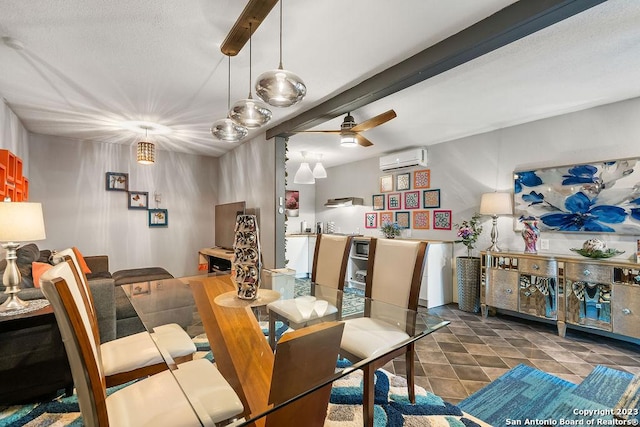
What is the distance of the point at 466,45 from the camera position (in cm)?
198

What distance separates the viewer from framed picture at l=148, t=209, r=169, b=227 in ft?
18.2

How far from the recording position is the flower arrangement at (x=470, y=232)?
3.98 m

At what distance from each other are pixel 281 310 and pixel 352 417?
746 millimetres

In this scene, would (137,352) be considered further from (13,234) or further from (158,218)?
(158,218)

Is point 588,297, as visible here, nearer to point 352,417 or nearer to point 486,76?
point 486,76

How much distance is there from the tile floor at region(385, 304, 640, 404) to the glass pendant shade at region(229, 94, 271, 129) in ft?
7.00

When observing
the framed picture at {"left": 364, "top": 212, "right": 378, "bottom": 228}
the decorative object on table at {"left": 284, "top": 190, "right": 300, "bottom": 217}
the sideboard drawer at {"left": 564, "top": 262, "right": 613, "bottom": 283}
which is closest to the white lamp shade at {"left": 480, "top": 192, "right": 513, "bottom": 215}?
the sideboard drawer at {"left": 564, "top": 262, "right": 613, "bottom": 283}

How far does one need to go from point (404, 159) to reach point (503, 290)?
237cm

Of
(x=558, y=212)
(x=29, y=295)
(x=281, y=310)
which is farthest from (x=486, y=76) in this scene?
(x=29, y=295)

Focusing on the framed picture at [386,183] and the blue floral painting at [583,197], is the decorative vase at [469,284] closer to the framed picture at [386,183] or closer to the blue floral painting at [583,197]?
the blue floral painting at [583,197]

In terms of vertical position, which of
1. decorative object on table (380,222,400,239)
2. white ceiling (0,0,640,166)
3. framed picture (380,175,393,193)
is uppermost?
white ceiling (0,0,640,166)

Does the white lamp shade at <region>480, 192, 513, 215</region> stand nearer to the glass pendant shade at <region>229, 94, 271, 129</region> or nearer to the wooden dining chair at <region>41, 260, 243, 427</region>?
the glass pendant shade at <region>229, 94, 271, 129</region>

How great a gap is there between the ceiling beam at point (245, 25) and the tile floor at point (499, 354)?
2631 mm

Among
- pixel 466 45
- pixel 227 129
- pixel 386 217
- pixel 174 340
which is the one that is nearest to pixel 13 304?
pixel 174 340
